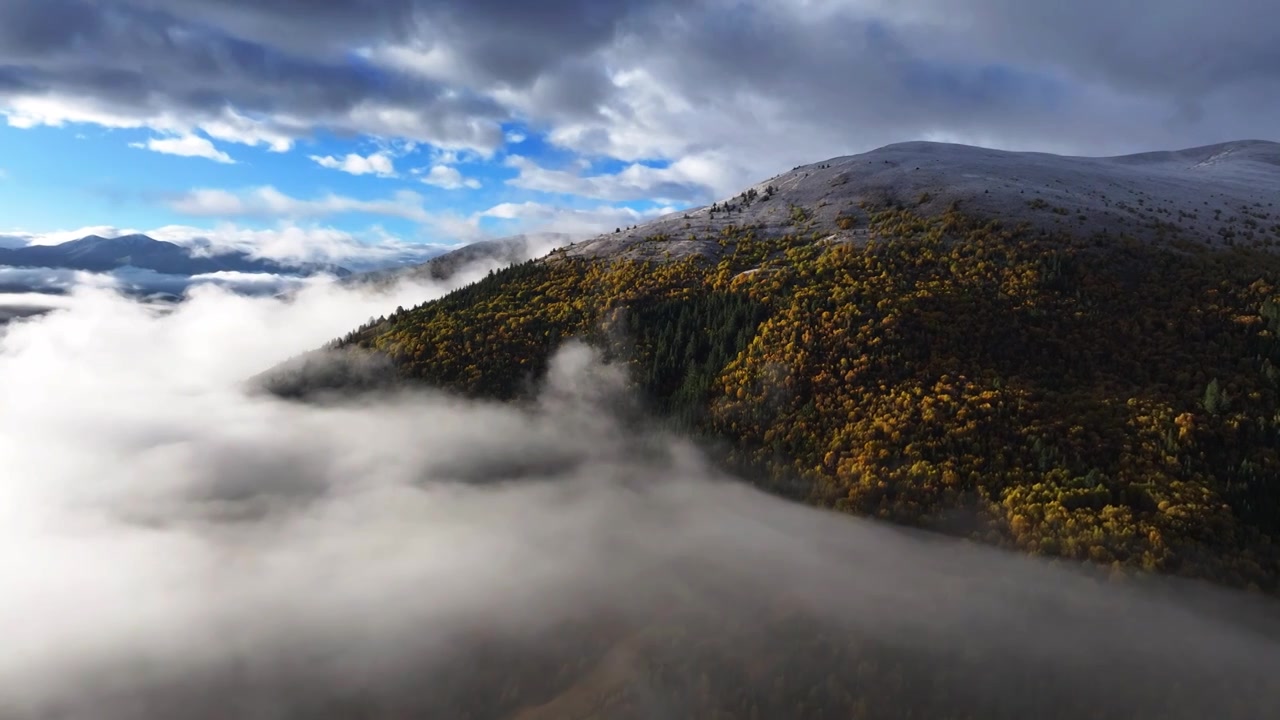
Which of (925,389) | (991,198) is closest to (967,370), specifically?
(925,389)

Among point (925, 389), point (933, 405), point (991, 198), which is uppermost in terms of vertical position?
point (991, 198)

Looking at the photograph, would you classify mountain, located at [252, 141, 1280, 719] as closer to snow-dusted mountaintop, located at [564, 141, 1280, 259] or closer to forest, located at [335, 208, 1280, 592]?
forest, located at [335, 208, 1280, 592]

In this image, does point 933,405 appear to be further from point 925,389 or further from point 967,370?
point 967,370

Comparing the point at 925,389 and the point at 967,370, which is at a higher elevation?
the point at 967,370

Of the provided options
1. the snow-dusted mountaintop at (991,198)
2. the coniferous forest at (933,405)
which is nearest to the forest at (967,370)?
the coniferous forest at (933,405)

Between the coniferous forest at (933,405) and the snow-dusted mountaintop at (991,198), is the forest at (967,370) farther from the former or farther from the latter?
the snow-dusted mountaintop at (991,198)

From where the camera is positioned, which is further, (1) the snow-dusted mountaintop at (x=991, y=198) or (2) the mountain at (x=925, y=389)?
(1) the snow-dusted mountaintop at (x=991, y=198)

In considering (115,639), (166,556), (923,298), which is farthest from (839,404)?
(166,556)

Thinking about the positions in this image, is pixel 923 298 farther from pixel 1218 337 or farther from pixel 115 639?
pixel 115 639
